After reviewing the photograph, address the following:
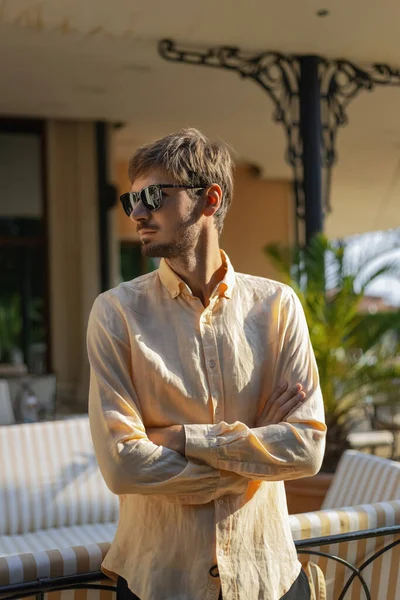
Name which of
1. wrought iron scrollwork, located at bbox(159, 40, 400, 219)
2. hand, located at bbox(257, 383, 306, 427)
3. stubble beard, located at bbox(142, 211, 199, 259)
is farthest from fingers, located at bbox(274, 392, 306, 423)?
wrought iron scrollwork, located at bbox(159, 40, 400, 219)

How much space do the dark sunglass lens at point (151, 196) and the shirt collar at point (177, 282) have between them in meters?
0.15

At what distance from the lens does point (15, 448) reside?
395cm

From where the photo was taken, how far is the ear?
1.75 m

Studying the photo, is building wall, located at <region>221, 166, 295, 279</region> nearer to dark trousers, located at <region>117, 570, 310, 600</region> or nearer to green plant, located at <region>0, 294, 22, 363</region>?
green plant, located at <region>0, 294, 22, 363</region>

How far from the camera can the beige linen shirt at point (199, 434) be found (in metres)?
1.59

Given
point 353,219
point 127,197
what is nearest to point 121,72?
point 127,197

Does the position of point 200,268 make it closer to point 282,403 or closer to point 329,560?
point 282,403

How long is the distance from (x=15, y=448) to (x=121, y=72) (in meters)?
5.32

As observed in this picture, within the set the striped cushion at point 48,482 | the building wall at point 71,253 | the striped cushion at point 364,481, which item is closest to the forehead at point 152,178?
the striped cushion at point 364,481

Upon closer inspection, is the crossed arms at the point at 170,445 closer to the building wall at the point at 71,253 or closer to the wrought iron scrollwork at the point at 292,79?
the wrought iron scrollwork at the point at 292,79

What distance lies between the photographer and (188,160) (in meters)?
1.71

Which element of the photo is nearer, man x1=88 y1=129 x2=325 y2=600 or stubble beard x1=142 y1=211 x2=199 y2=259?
man x1=88 y1=129 x2=325 y2=600

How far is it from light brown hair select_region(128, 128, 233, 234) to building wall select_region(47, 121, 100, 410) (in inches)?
338

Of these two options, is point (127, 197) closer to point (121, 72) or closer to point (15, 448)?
point (15, 448)
